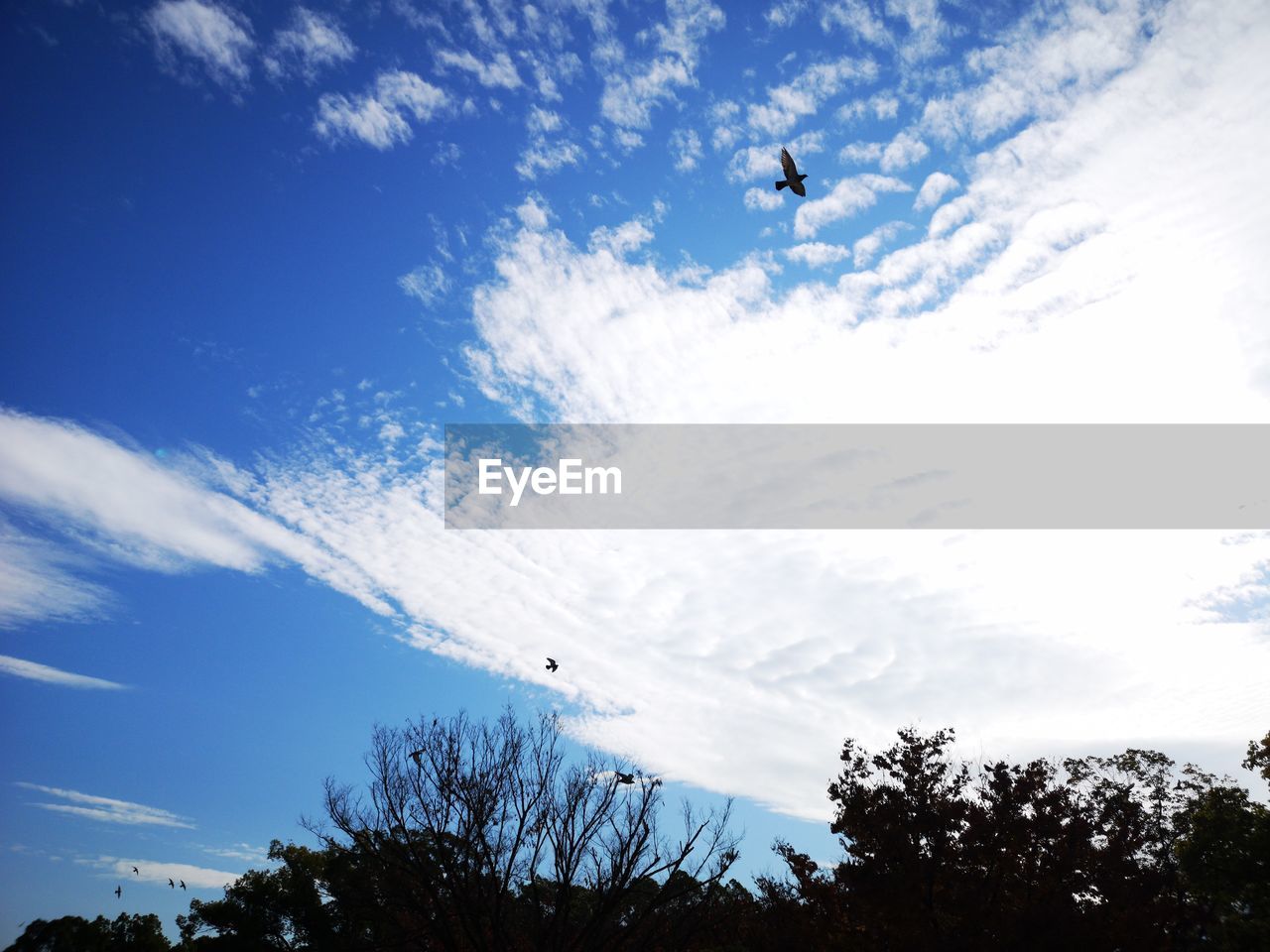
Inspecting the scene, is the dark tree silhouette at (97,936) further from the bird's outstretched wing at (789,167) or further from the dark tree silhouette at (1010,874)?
the bird's outstretched wing at (789,167)

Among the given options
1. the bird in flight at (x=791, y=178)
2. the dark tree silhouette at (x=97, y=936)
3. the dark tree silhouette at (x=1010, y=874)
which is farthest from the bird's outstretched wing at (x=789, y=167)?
the dark tree silhouette at (x=97, y=936)

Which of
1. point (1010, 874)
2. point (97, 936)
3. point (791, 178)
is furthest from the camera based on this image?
point (97, 936)

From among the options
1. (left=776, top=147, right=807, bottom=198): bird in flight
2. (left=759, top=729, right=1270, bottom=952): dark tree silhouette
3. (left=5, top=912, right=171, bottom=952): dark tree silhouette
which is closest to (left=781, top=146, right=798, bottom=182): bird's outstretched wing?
(left=776, top=147, right=807, bottom=198): bird in flight

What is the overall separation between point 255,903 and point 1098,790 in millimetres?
46089

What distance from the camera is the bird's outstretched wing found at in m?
13.4

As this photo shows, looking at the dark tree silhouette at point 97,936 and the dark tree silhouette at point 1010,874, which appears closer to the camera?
the dark tree silhouette at point 1010,874

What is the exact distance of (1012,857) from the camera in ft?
72.1

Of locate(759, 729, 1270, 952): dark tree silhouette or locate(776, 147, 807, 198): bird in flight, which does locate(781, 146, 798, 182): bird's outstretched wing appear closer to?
locate(776, 147, 807, 198): bird in flight

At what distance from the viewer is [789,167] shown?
44.5 feet

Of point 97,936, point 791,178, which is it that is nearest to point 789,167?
point 791,178

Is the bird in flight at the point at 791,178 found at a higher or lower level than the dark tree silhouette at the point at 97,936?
higher

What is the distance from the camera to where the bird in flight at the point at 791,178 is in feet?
44.0

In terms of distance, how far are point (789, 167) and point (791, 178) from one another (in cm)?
22

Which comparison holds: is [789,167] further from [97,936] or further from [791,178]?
[97,936]
